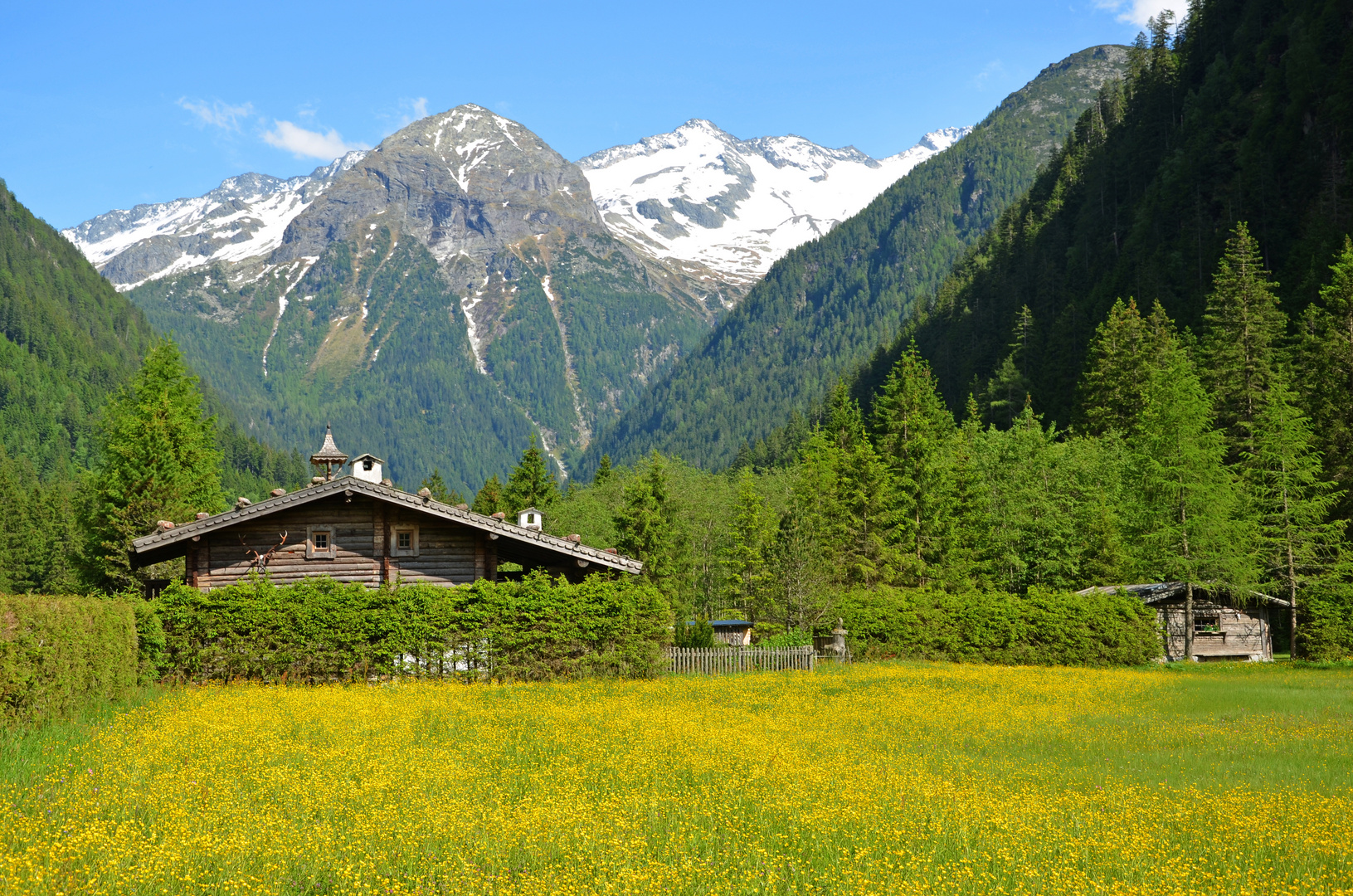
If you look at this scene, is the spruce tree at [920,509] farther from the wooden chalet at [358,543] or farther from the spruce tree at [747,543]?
the wooden chalet at [358,543]

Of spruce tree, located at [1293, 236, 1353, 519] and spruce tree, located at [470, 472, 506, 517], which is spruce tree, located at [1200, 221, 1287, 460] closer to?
spruce tree, located at [1293, 236, 1353, 519]

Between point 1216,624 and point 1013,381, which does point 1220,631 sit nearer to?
point 1216,624

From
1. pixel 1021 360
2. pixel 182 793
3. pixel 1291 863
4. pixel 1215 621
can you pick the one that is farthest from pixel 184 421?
pixel 1021 360

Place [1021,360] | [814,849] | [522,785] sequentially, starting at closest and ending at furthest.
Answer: [814,849] → [522,785] → [1021,360]

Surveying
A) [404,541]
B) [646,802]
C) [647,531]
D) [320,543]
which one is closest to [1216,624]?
[647,531]

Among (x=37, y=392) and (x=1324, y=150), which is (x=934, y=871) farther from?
(x=37, y=392)

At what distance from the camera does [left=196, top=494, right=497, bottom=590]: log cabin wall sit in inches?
1139

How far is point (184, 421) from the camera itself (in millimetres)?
46562

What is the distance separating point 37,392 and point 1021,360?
182230mm

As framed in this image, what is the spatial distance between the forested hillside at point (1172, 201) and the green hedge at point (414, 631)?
69643 millimetres

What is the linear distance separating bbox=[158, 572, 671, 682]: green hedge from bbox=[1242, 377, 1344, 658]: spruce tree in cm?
3390

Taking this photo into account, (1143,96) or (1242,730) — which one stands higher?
(1143,96)

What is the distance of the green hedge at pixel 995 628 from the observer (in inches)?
1518

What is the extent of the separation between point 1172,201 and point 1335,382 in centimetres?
6709
